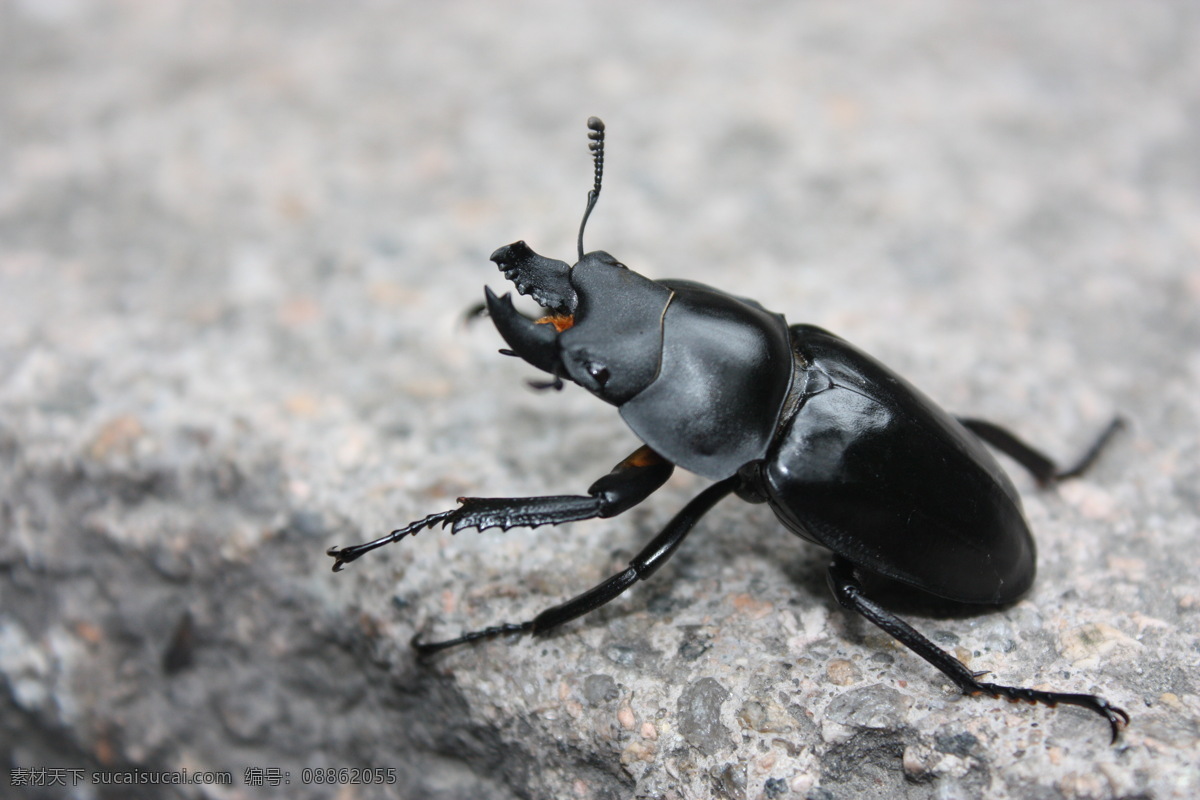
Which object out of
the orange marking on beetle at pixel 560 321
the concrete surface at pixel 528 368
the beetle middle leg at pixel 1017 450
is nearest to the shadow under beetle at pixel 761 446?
the orange marking on beetle at pixel 560 321

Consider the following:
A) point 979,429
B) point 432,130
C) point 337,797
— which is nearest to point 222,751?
point 337,797

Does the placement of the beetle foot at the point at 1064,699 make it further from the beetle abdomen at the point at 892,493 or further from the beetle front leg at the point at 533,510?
the beetle front leg at the point at 533,510

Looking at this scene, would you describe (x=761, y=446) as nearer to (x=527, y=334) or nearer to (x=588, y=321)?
(x=588, y=321)

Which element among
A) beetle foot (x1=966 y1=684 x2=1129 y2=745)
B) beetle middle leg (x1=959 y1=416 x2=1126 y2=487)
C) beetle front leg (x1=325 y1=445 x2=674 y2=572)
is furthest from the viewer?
beetle middle leg (x1=959 y1=416 x2=1126 y2=487)

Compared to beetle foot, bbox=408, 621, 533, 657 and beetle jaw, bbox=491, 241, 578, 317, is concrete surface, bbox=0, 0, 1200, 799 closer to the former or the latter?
beetle foot, bbox=408, 621, 533, 657

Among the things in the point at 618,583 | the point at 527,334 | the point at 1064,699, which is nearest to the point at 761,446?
the point at 618,583

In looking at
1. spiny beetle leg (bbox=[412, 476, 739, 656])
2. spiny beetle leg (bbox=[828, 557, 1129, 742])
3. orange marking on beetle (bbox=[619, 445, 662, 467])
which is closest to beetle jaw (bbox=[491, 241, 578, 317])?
orange marking on beetle (bbox=[619, 445, 662, 467])

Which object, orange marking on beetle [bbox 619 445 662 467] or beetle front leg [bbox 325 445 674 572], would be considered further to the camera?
orange marking on beetle [bbox 619 445 662 467]
